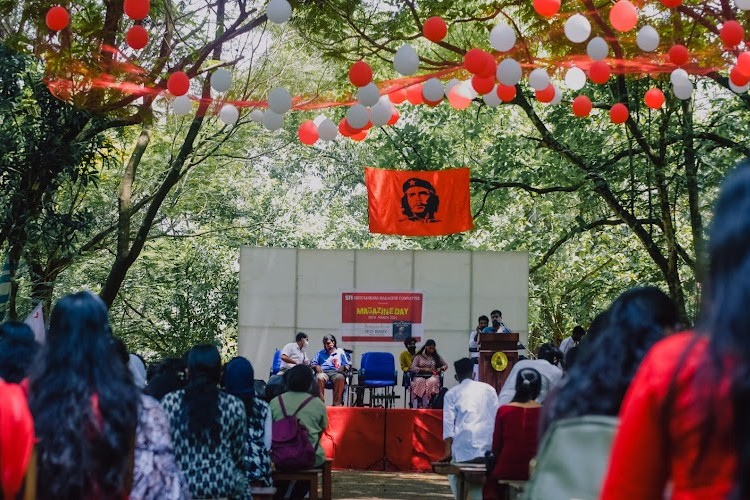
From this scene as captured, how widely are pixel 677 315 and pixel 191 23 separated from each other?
1391 cm

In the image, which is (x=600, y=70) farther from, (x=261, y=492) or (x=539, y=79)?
(x=261, y=492)

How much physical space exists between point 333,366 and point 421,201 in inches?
121

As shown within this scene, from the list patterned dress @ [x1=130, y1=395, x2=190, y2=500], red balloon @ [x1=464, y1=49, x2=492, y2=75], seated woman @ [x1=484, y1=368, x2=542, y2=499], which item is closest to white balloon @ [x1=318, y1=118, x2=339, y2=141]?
red balloon @ [x1=464, y1=49, x2=492, y2=75]

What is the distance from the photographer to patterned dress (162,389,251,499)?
218 inches

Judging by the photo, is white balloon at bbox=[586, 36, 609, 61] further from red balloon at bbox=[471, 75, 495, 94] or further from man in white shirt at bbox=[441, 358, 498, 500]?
man in white shirt at bbox=[441, 358, 498, 500]

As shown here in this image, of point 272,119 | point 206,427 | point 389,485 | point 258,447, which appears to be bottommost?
point 389,485

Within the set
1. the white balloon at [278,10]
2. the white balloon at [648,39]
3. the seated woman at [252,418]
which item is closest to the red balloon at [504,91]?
the white balloon at [648,39]

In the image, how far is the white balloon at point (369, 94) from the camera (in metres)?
10.8

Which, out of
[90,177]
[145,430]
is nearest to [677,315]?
[145,430]

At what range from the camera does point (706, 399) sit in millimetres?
1753

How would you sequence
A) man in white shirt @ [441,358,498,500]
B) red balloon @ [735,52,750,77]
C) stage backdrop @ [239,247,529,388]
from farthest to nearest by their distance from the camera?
stage backdrop @ [239,247,529,388] < red balloon @ [735,52,750,77] < man in white shirt @ [441,358,498,500]

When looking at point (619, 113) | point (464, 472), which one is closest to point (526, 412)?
point (464, 472)

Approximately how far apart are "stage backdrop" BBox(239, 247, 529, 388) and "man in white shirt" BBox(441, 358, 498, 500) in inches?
405

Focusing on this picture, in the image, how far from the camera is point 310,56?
54.5 ft
